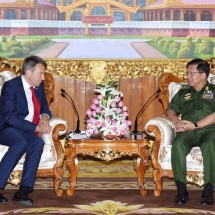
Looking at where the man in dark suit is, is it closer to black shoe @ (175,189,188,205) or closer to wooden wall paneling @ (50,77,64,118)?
black shoe @ (175,189,188,205)

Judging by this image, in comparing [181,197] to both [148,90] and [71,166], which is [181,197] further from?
[148,90]

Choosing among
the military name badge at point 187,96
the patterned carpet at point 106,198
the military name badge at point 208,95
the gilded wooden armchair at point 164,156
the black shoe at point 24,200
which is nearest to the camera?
the patterned carpet at point 106,198

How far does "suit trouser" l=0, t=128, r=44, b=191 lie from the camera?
4441mm

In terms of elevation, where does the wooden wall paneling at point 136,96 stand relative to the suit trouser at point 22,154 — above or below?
above

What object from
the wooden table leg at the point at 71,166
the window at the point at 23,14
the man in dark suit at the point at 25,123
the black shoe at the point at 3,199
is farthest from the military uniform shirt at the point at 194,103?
the window at the point at 23,14

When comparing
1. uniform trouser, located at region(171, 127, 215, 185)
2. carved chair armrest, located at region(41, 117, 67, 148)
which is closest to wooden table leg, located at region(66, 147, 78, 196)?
carved chair armrest, located at region(41, 117, 67, 148)

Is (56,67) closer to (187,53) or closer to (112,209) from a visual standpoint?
(187,53)

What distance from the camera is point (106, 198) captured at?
4672 mm

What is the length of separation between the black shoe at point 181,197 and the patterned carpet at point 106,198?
4cm

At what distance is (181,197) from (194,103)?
0.90 metres

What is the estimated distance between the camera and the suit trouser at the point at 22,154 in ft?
14.6

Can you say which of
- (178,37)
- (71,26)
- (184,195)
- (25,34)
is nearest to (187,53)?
(178,37)

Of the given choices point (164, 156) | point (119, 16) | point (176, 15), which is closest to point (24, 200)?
point (164, 156)

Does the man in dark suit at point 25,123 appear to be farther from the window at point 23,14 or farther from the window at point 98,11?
the window at point 98,11
